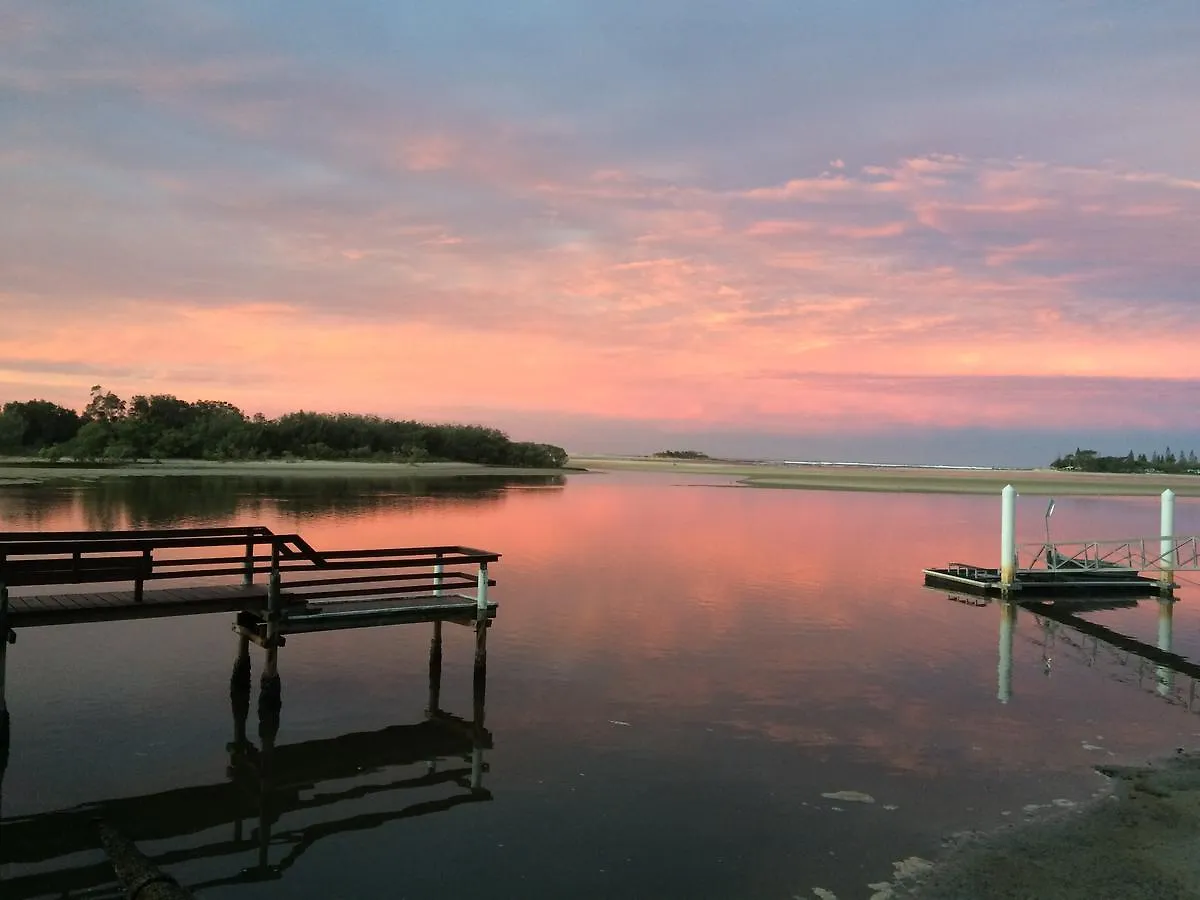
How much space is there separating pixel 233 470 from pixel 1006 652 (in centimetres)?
8189

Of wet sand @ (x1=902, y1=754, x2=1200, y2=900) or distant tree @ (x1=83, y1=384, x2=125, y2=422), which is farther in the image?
distant tree @ (x1=83, y1=384, x2=125, y2=422)

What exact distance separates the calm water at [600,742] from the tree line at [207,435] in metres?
87.0

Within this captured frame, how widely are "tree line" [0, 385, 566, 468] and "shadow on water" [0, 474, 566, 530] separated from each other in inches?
1014

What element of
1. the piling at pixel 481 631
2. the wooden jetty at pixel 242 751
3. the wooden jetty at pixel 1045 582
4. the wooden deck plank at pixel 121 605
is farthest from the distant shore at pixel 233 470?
the wooden jetty at pixel 1045 582

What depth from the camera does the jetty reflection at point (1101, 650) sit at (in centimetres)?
1595

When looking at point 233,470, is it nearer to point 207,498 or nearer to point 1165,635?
point 207,498

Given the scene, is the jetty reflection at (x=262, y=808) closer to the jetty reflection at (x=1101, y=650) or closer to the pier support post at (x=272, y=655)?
the pier support post at (x=272, y=655)

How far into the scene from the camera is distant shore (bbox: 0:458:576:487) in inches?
2835

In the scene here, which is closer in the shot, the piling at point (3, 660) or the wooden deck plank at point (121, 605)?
the piling at point (3, 660)

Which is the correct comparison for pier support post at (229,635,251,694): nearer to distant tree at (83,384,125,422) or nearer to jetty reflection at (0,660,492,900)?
jetty reflection at (0,660,492,900)

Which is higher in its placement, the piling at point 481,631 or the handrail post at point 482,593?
the handrail post at point 482,593

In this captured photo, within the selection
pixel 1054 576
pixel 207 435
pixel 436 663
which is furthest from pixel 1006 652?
pixel 207 435

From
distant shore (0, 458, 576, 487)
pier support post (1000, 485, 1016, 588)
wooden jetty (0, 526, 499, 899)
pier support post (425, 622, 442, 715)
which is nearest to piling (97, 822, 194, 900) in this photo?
wooden jetty (0, 526, 499, 899)

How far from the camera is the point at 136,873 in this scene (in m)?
7.61
